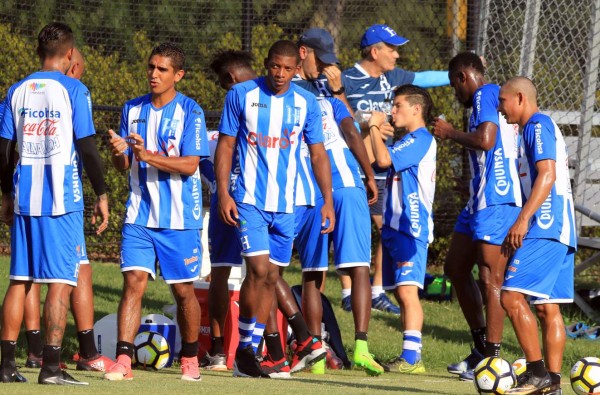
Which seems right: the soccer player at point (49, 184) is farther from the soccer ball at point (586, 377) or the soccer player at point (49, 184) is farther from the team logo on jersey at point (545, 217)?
the soccer ball at point (586, 377)

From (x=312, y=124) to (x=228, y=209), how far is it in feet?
2.95

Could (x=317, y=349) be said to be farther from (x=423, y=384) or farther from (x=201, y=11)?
(x=201, y=11)

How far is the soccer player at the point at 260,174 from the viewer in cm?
779

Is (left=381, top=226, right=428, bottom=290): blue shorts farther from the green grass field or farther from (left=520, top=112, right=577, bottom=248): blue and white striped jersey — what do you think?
(left=520, top=112, right=577, bottom=248): blue and white striped jersey

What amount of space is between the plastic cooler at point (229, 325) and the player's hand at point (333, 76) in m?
1.76

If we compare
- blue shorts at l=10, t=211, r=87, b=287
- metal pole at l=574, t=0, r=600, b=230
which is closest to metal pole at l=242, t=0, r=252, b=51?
metal pole at l=574, t=0, r=600, b=230

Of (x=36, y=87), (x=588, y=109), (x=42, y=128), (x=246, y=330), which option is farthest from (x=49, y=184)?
(x=588, y=109)

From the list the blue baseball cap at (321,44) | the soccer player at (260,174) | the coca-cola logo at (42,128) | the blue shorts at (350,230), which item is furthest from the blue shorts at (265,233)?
the blue baseball cap at (321,44)

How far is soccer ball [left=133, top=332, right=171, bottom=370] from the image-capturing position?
8.52 m

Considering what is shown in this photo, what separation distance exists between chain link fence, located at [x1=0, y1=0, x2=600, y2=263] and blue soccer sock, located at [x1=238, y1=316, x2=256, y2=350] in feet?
15.9

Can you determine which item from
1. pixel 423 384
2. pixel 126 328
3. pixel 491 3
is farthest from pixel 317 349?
pixel 491 3

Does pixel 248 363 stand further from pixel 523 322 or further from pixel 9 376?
pixel 523 322

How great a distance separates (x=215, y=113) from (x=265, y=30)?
256cm

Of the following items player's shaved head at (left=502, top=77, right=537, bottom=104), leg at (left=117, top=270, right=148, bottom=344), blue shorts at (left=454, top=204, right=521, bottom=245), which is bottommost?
leg at (left=117, top=270, right=148, bottom=344)
